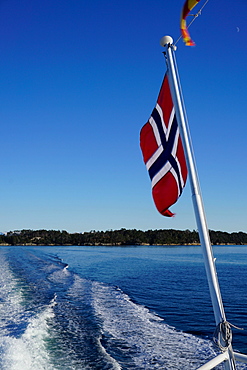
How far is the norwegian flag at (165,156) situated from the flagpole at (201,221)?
34 cm

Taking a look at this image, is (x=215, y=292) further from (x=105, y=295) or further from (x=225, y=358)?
(x=105, y=295)

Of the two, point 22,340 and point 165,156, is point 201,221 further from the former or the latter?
point 22,340

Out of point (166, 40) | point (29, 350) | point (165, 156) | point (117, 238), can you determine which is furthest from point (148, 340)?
point (117, 238)

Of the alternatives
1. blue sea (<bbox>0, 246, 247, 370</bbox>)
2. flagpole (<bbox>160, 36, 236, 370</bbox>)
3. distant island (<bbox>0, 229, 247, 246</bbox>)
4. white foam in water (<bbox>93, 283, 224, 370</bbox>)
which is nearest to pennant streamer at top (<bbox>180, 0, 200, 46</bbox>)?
flagpole (<bbox>160, 36, 236, 370</bbox>)

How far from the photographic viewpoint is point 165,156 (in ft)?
14.3

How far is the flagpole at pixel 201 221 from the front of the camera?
10.9ft

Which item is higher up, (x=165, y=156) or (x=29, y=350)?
(x=165, y=156)

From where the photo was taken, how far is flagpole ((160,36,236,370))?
10.9 ft

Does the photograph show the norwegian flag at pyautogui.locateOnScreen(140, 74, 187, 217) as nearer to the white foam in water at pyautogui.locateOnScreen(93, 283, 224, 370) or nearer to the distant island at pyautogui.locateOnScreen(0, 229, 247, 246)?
the white foam in water at pyautogui.locateOnScreen(93, 283, 224, 370)

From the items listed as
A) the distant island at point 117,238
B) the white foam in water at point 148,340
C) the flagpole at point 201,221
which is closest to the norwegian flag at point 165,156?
the flagpole at point 201,221

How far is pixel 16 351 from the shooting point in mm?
9703

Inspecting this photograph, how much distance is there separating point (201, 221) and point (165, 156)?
1.07 m

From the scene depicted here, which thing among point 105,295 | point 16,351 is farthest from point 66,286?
point 16,351

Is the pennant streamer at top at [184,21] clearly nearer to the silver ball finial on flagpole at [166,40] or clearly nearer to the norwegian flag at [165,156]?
the silver ball finial on flagpole at [166,40]
